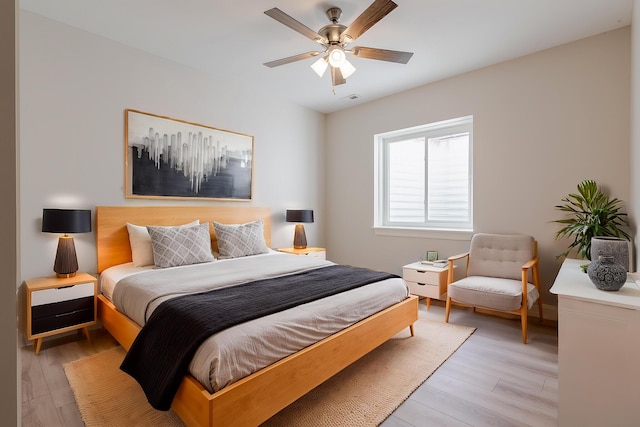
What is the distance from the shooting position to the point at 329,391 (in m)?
2.03

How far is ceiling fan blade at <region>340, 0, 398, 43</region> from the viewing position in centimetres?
197

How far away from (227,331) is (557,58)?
384 cm

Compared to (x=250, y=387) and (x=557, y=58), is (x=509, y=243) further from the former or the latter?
(x=250, y=387)

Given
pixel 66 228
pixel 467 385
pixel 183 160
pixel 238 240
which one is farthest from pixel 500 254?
pixel 66 228

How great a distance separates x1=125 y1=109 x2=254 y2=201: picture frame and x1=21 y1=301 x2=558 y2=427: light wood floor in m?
1.50

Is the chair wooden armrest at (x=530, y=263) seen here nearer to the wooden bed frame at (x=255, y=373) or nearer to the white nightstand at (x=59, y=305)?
the wooden bed frame at (x=255, y=373)

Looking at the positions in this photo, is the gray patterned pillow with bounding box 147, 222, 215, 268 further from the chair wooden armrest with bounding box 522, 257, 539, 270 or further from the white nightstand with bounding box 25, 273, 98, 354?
the chair wooden armrest with bounding box 522, 257, 539, 270

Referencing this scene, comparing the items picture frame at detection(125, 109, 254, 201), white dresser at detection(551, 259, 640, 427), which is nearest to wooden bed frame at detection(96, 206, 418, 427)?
picture frame at detection(125, 109, 254, 201)

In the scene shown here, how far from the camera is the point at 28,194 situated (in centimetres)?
259

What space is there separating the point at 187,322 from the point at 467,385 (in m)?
1.84

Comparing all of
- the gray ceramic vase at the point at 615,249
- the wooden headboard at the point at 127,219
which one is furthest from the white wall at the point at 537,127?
the wooden headboard at the point at 127,219

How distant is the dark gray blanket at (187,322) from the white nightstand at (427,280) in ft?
5.44

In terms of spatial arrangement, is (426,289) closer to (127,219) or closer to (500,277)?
(500,277)

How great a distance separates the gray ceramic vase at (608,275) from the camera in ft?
5.04
